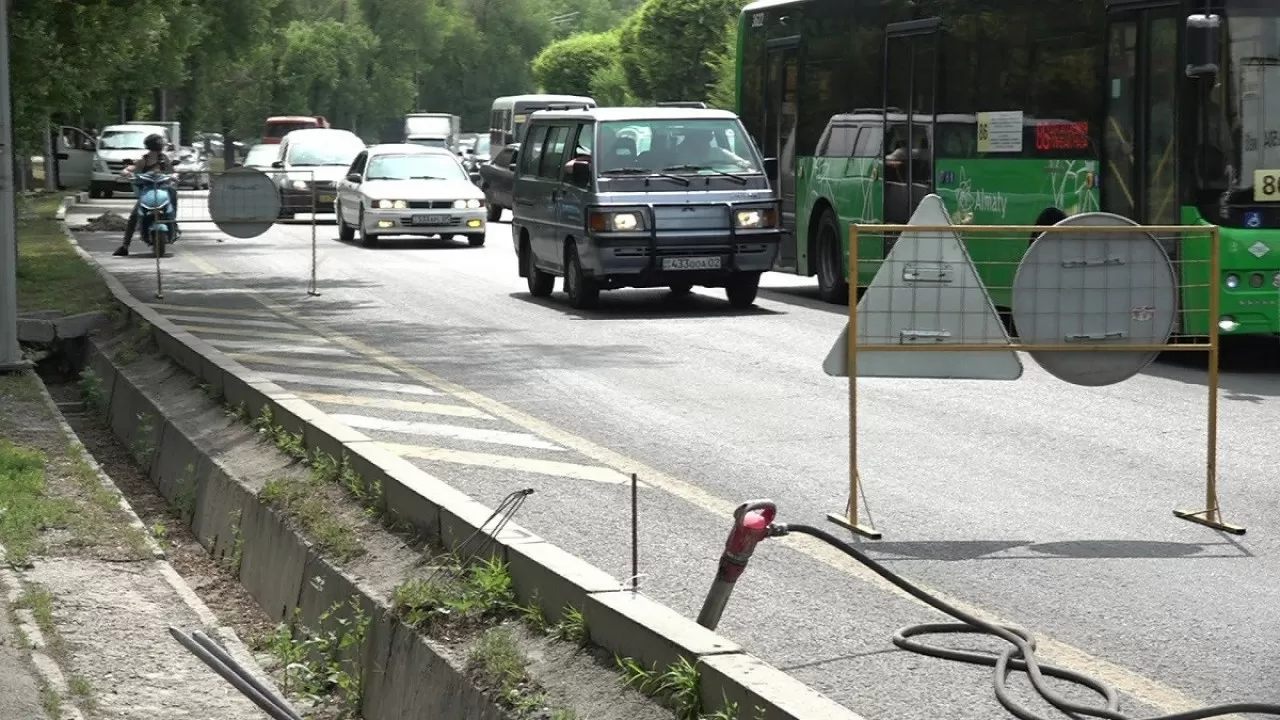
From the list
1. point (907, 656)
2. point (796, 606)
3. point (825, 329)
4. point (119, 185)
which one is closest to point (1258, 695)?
point (907, 656)

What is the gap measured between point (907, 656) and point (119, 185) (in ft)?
170

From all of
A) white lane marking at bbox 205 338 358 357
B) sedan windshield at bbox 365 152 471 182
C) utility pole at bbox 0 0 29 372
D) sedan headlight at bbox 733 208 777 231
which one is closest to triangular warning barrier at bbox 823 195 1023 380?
white lane marking at bbox 205 338 358 357

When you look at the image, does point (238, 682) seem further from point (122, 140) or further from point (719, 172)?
point (122, 140)

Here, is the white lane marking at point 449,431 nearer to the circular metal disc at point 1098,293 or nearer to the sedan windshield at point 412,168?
the circular metal disc at point 1098,293

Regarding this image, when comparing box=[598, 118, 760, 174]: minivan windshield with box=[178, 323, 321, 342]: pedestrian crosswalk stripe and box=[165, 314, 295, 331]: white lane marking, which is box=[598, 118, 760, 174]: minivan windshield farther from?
box=[178, 323, 321, 342]: pedestrian crosswalk stripe

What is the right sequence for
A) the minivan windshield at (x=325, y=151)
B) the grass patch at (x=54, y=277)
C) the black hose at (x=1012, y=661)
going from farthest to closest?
the minivan windshield at (x=325, y=151), the grass patch at (x=54, y=277), the black hose at (x=1012, y=661)

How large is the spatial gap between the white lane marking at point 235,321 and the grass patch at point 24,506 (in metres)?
6.71

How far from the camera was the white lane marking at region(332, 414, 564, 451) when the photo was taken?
11.4 m

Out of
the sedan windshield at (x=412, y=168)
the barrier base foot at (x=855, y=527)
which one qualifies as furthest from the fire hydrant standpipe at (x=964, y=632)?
the sedan windshield at (x=412, y=168)

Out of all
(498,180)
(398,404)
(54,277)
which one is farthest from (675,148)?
(498,180)

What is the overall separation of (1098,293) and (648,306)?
40.6 feet

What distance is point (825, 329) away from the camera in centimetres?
1878

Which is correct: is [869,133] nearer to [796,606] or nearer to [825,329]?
[825,329]

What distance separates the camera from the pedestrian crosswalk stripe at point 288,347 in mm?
15867
